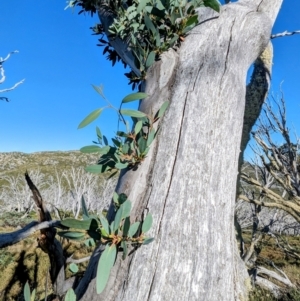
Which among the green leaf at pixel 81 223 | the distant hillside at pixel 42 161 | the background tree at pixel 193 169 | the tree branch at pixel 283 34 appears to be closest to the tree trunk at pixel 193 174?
the background tree at pixel 193 169

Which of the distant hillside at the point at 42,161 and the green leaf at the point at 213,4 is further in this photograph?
the distant hillside at the point at 42,161

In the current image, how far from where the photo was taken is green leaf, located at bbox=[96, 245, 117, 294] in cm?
57

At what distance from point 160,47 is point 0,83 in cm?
386

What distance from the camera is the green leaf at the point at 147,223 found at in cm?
64

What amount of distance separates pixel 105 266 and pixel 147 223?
0.42 ft

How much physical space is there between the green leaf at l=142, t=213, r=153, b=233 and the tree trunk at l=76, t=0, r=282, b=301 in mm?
43

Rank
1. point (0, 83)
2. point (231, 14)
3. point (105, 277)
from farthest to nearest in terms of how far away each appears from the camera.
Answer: point (0, 83), point (231, 14), point (105, 277)

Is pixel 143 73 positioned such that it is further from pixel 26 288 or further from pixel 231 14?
pixel 26 288

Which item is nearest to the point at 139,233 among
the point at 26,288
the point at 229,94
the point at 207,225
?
the point at 207,225

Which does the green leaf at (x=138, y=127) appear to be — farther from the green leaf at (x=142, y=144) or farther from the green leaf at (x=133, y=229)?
the green leaf at (x=133, y=229)

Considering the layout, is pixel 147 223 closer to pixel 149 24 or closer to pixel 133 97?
pixel 133 97

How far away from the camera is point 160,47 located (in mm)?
894

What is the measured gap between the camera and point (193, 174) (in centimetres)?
73

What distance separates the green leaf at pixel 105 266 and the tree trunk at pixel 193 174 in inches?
2.3
